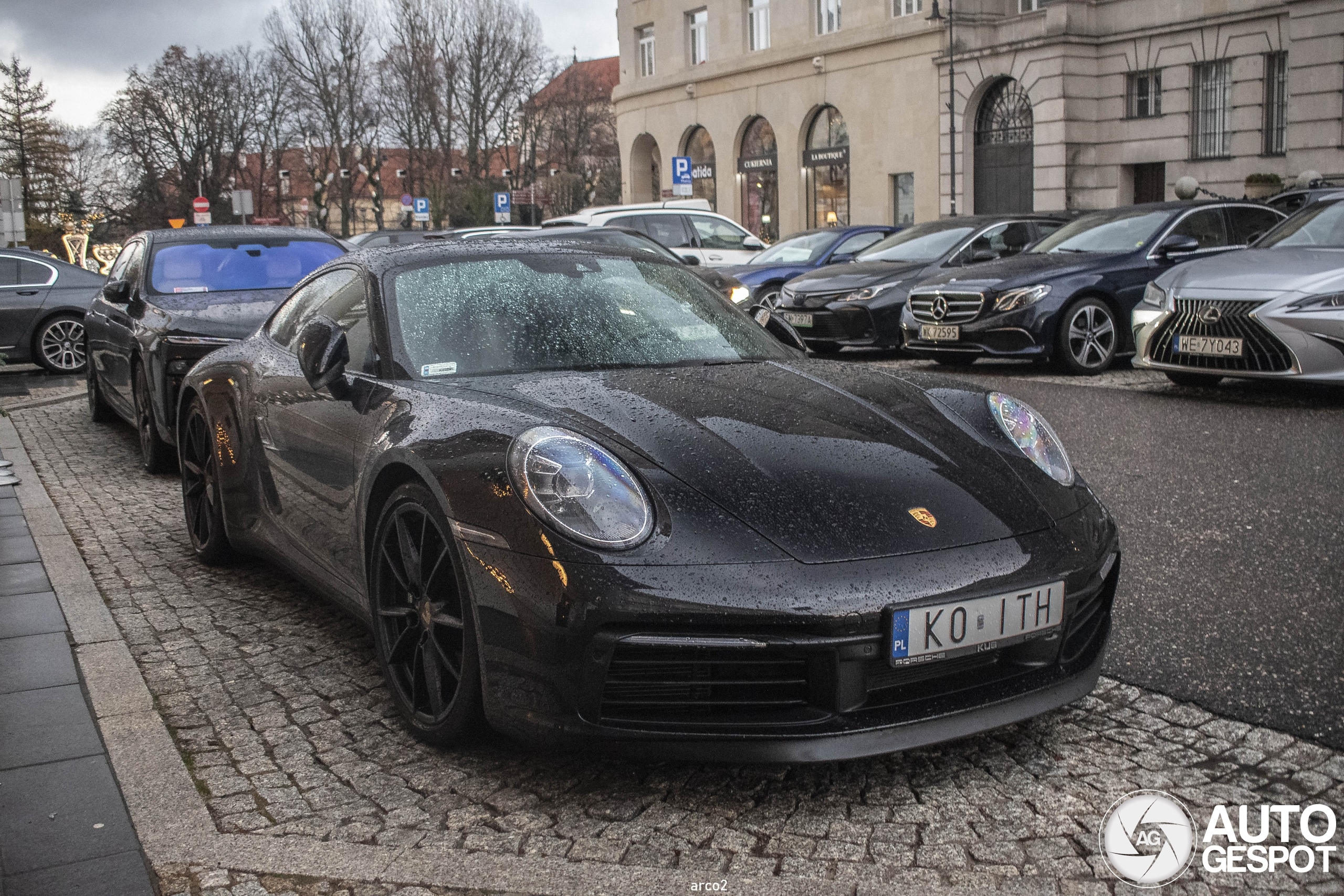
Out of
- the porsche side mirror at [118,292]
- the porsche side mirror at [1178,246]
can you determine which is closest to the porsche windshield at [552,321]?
the porsche side mirror at [118,292]

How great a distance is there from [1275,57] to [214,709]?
29574 millimetres

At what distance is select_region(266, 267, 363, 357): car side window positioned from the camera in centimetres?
484

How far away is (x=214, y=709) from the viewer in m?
4.08

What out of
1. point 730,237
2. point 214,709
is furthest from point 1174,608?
point 730,237

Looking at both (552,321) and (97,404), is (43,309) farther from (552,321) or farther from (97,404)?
(552,321)

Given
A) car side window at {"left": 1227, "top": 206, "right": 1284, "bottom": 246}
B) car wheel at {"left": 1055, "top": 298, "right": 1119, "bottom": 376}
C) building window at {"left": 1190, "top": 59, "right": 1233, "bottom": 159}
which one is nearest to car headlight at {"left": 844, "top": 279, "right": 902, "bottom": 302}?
car wheel at {"left": 1055, "top": 298, "right": 1119, "bottom": 376}

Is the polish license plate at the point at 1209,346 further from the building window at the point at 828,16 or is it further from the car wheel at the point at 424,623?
the building window at the point at 828,16

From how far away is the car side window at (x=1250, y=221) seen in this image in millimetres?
12734

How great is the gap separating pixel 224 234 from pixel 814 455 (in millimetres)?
7073

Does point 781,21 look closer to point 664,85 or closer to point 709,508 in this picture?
point 664,85

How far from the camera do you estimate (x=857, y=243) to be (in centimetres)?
1745

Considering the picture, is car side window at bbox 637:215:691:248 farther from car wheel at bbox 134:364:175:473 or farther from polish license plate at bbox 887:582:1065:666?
polish license plate at bbox 887:582:1065:666

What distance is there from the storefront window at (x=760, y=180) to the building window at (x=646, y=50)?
7030 mm

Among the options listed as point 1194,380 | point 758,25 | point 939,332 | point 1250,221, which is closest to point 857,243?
point 939,332
